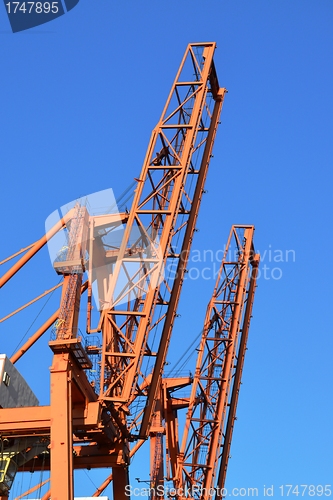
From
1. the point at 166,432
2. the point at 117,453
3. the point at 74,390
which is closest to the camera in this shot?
the point at 74,390

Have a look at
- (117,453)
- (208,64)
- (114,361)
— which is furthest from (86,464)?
(208,64)

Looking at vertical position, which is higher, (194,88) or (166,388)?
(194,88)

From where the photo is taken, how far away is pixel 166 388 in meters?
54.5

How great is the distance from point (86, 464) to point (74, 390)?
6526mm

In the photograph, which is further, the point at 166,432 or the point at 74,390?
the point at 166,432

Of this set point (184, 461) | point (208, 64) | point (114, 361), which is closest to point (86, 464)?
point (114, 361)

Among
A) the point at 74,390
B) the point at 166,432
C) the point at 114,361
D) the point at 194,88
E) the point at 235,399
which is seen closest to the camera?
the point at 74,390

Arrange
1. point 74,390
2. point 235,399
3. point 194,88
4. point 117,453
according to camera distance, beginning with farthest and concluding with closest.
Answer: point 235,399 → point 194,88 → point 117,453 → point 74,390

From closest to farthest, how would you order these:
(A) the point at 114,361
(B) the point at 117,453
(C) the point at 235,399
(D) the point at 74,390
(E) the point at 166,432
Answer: (D) the point at 74,390 → (A) the point at 114,361 → (B) the point at 117,453 → (E) the point at 166,432 → (C) the point at 235,399

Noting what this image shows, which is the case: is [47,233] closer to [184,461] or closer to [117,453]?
[117,453]

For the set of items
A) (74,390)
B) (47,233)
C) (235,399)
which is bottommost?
(74,390)

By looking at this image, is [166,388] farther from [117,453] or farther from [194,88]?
[194,88]

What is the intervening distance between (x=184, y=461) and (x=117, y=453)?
13444mm

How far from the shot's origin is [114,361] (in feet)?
127
